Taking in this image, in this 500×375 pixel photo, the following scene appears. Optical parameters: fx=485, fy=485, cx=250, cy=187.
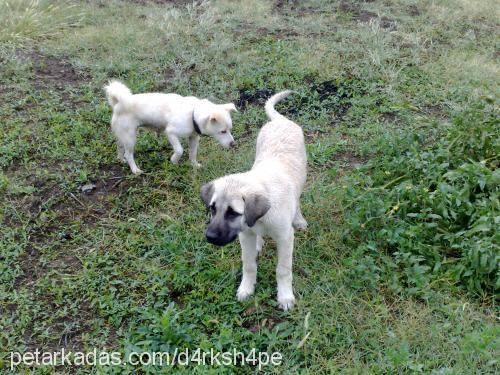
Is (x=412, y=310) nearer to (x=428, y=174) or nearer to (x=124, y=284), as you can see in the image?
(x=428, y=174)

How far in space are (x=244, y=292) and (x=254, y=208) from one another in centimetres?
93

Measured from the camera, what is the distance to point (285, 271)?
12.0 ft

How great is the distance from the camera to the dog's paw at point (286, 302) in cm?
368

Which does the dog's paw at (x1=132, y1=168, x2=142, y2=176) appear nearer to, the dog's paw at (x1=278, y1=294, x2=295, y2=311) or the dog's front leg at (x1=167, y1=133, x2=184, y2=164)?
the dog's front leg at (x1=167, y1=133, x2=184, y2=164)

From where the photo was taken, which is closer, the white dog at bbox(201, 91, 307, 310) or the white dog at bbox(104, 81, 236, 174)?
the white dog at bbox(201, 91, 307, 310)

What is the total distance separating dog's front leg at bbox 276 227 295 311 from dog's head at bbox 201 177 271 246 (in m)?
0.45

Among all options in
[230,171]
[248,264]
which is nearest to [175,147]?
[230,171]

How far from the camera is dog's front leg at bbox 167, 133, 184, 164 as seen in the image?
537 cm

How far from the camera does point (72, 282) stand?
4012 mm

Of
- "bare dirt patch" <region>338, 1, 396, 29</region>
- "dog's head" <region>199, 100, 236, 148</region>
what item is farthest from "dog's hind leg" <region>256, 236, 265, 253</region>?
"bare dirt patch" <region>338, 1, 396, 29</region>

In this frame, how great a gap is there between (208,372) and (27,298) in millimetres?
1693

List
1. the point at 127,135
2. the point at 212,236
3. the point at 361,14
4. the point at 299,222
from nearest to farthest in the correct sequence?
1. the point at 212,236
2. the point at 299,222
3. the point at 127,135
4. the point at 361,14

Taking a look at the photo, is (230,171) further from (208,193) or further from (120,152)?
(208,193)

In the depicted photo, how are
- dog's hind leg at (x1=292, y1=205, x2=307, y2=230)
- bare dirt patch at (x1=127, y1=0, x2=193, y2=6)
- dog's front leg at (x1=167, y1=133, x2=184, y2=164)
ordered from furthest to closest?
bare dirt patch at (x1=127, y1=0, x2=193, y2=6)
dog's front leg at (x1=167, y1=133, x2=184, y2=164)
dog's hind leg at (x1=292, y1=205, x2=307, y2=230)
